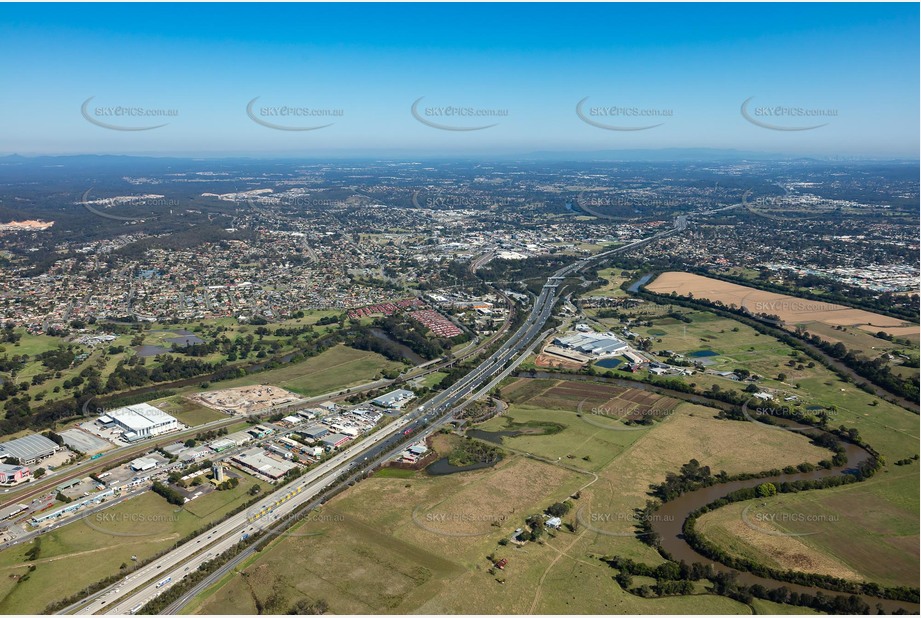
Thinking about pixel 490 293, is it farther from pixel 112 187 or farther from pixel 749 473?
pixel 112 187

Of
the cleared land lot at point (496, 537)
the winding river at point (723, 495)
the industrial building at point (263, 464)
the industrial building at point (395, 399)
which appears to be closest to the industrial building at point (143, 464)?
the industrial building at point (263, 464)

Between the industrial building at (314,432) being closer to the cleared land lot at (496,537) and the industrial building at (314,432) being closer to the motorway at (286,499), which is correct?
the motorway at (286,499)

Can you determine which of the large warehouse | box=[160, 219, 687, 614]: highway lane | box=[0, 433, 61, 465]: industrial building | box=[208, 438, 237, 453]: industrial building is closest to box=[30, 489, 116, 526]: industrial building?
box=[208, 438, 237, 453]: industrial building

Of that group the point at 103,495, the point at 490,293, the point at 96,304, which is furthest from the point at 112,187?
the point at 103,495

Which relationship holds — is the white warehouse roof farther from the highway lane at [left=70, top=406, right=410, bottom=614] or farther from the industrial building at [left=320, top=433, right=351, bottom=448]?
the highway lane at [left=70, top=406, right=410, bottom=614]

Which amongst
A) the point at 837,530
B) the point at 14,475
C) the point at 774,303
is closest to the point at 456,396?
the point at 837,530

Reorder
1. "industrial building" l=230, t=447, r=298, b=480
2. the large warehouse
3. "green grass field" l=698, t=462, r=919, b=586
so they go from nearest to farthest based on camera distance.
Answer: "green grass field" l=698, t=462, r=919, b=586
"industrial building" l=230, t=447, r=298, b=480
the large warehouse
